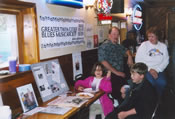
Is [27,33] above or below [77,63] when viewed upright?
A: above

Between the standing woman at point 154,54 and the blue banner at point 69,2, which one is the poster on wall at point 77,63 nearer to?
the blue banner at point 69,2

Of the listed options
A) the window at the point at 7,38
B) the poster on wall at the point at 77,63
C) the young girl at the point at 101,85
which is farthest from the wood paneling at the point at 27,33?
the poster on wall at the point at 77,63

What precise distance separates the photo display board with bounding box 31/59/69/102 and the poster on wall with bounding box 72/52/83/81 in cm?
70

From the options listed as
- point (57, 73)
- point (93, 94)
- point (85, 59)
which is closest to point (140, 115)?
point (93, 94)

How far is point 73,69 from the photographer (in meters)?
3.62

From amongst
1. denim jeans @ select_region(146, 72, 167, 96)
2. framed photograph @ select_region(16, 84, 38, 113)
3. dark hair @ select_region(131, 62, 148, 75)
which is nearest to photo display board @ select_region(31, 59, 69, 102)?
framed photograph @ select_region(16, 84, 38, 113)

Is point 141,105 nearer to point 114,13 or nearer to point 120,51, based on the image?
point 120,51

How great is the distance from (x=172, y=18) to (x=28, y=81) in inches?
294

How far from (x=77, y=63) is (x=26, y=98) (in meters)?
1.54

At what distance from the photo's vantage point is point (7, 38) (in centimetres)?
245

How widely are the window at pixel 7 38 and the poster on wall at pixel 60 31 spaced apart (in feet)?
1.15

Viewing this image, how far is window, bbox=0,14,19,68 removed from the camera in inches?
93.0

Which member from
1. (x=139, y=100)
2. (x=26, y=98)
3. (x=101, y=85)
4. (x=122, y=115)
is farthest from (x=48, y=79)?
(x=139, y=100)

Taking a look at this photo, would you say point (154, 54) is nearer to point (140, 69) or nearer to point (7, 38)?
point (140, 69)
